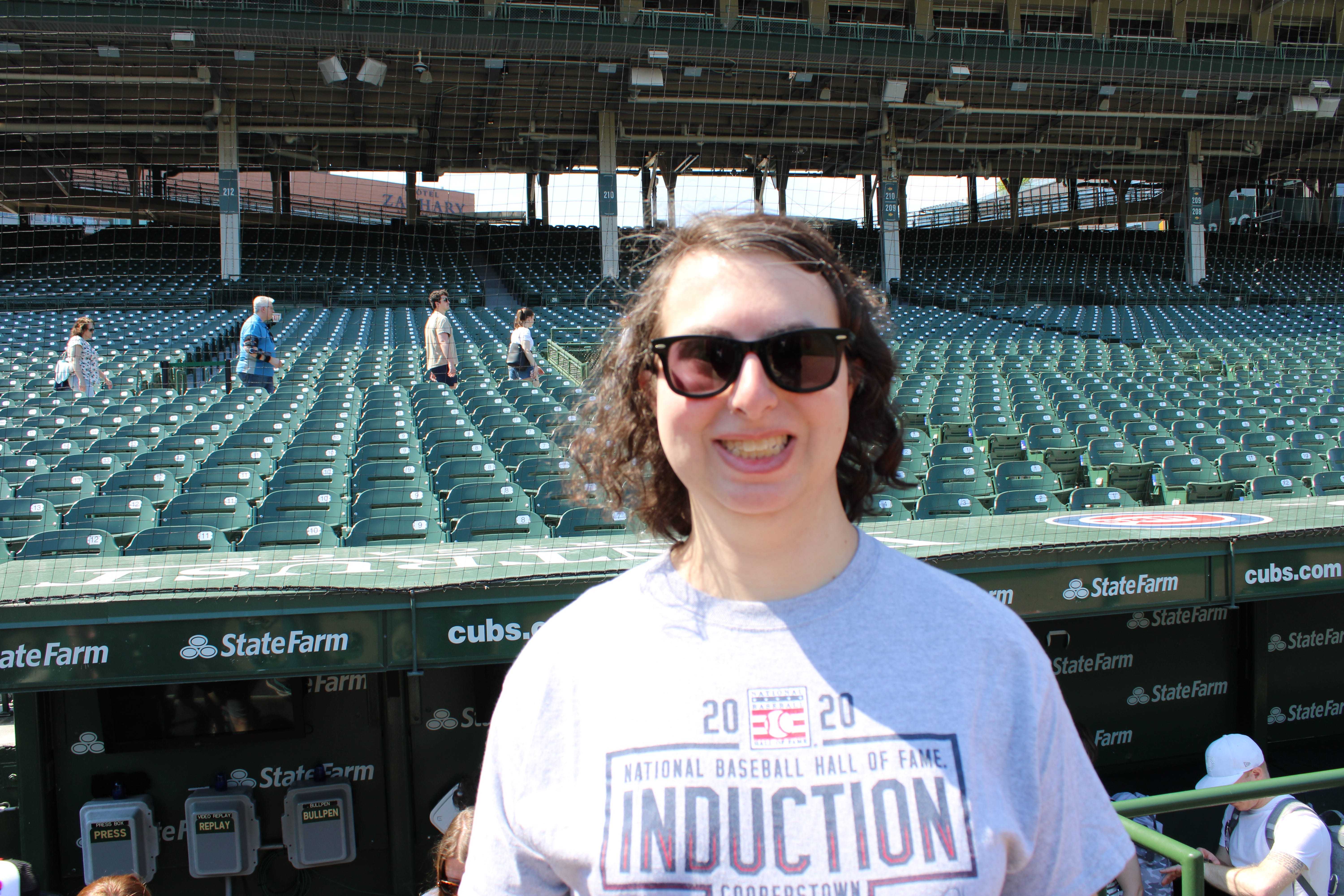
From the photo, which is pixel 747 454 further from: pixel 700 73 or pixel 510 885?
pixel 700 73

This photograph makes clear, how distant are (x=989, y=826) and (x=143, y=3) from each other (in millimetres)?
19999

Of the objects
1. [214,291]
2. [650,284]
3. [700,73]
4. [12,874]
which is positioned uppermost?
[700,73]

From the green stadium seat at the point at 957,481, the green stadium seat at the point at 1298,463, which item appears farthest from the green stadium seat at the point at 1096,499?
the green stadium seat at the point at 1298,463

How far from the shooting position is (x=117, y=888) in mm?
2635

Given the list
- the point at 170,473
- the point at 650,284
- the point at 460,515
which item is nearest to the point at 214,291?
the point at 170,473

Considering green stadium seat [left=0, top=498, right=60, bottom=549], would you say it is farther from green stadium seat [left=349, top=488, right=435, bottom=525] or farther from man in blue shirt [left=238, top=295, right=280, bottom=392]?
man in blue shirt [left=238, top=295, right=280, bottom=392]

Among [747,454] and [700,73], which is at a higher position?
[700,73]

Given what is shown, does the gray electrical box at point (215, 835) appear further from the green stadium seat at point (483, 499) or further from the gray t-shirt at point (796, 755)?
the gray t-shirt at point (796, 755)

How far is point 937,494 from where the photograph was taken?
240 inches

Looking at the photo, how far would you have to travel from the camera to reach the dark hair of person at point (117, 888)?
2619mm

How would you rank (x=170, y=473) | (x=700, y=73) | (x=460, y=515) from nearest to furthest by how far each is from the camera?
1. (x=460, y=515)
2. (x=170, y=473)
3. (x=700, y=73)

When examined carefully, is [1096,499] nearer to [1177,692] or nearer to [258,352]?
[1177,692]

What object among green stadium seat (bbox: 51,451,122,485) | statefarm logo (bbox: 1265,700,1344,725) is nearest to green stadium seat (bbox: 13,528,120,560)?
green stadium seat (bbox: 51,451,122,485)

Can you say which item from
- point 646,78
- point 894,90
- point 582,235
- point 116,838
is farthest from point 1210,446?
point 582,235
